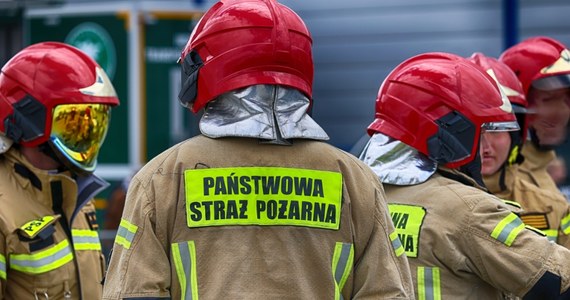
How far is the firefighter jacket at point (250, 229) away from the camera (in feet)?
9.61

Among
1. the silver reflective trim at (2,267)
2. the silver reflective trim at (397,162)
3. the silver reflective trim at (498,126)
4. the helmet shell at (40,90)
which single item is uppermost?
the helmet shell at (40,90)

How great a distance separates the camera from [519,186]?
488 cm

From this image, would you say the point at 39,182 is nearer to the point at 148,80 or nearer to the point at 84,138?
the point at 84,138

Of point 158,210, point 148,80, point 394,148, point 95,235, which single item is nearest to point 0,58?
point 148,80

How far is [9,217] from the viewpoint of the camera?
3975 mm

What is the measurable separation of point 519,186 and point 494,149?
538 mm

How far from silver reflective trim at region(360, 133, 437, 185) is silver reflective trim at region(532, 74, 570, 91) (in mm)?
1679

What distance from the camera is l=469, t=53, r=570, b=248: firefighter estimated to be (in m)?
4.60

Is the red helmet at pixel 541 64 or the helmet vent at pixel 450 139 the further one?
the red helmet at pixel 541 64

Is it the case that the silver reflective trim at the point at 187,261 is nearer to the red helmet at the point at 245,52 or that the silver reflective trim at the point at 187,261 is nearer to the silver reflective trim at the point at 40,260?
the red helmet at the point at 245,52

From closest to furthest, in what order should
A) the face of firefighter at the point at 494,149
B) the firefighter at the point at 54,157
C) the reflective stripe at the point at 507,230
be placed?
the reflective stripe at the point at 507,230 → the firefighter at the point at 54,157 → the face of firefighter at the point at 494,149

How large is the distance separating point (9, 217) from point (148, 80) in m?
6.16

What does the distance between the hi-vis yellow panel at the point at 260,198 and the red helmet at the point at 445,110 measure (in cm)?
94

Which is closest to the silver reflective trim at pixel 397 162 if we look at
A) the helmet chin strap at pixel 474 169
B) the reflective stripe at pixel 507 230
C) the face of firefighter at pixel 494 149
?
the helmet chin strap at pixel 474 169
